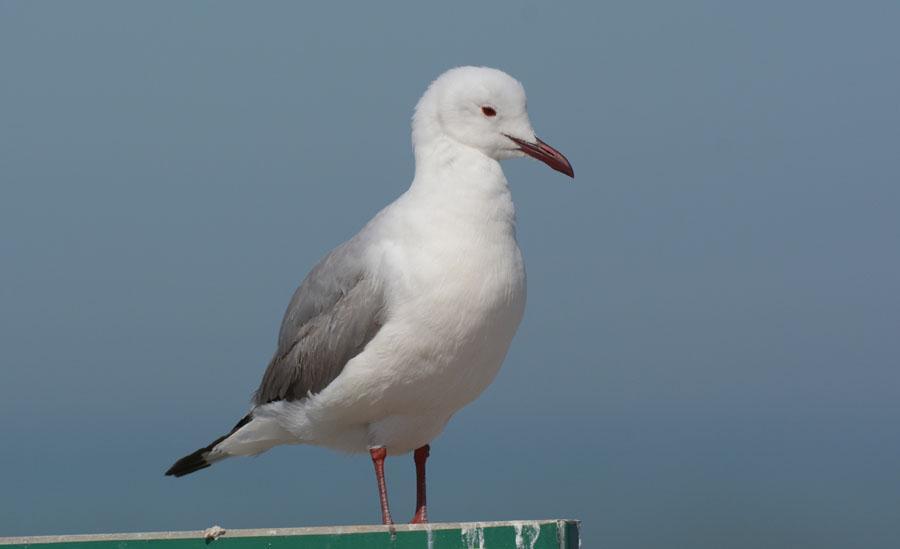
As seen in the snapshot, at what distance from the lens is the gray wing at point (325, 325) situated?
672 centimetres

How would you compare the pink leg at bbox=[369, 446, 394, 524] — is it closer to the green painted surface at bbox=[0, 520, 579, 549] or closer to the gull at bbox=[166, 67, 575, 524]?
the gull at bbox=[166, 67, 575, 524]

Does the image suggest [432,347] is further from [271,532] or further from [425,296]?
[271,532]

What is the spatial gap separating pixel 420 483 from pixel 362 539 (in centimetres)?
223

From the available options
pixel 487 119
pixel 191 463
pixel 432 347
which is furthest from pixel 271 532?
pixel 191 463

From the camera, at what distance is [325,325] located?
7023mm

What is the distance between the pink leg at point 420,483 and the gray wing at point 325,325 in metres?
0.71

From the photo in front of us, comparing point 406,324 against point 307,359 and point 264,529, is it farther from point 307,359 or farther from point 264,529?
point 264,529

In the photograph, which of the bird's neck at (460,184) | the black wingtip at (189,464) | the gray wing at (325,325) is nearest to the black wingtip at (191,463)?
the black wingtip at (189,464)

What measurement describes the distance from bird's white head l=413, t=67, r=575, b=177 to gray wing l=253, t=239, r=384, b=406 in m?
0.78

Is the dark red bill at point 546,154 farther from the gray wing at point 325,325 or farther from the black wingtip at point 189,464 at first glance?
the black wingtip at point 189,464

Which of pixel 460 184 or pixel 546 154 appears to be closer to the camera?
pixel 460 184

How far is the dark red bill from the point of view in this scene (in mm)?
6773

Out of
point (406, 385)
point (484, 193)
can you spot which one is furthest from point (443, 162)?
point (406, 385)

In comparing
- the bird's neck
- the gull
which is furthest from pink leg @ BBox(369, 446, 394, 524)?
the bird's neck
